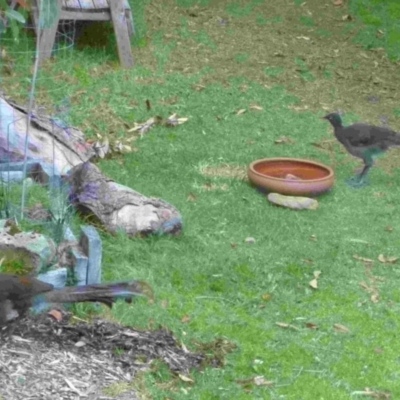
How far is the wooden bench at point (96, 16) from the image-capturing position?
10.8 meters

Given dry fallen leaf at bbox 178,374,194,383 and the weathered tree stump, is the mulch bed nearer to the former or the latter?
dry fallen leaf at bbox 178,374,194,383

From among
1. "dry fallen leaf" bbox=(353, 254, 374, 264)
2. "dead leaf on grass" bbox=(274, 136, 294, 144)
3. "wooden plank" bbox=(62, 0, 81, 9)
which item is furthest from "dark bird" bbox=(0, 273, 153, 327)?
"wooden plank" bbox=(62, 0, 81, 9)

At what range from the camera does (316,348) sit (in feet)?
19.1

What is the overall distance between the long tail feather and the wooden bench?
20.0 feet

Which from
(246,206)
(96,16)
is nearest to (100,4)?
(96,16)

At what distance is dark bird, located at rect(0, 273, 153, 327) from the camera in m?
4.94

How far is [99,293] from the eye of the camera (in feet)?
16.4

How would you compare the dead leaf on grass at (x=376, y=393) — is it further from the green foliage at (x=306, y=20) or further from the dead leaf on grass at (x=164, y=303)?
the green foliage at (x=306, y=20)

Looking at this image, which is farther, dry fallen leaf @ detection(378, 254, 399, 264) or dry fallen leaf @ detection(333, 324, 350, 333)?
dry fallen leaf @ detection(378, 254, 399, 264)

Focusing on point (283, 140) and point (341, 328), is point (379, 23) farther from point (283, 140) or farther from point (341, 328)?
point (341, 328)

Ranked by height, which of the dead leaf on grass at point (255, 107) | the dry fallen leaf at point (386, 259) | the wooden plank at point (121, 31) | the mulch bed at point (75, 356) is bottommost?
the dry fallen leaf at point (386, 259)

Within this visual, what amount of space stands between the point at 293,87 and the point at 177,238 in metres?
4.67

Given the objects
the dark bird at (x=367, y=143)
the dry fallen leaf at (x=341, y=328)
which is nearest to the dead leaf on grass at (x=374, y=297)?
the dry fallen leaf at (x=341, y=328)

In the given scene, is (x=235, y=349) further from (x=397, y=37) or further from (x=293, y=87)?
(x=397, y=37)
